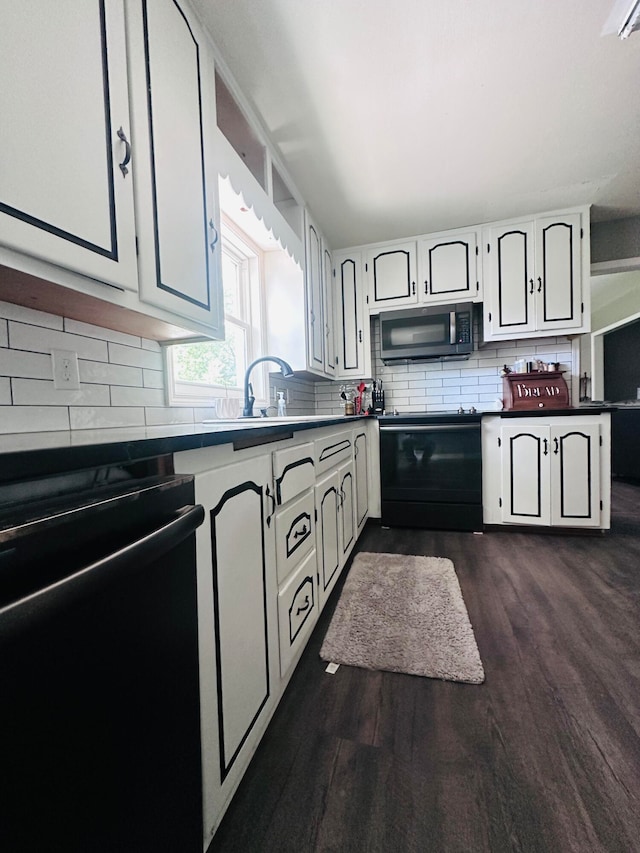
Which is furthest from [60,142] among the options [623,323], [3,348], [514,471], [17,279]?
[623,323]

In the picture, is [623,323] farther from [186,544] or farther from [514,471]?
[186,544]

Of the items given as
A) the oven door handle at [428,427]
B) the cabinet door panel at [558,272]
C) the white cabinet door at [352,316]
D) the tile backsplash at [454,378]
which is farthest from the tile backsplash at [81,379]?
the cabinet door panel at [558,272]

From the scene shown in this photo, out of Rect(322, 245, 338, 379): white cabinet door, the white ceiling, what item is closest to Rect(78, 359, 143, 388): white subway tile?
the white ceiling

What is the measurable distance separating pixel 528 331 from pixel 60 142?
2.97m

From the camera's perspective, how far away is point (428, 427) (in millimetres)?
2689

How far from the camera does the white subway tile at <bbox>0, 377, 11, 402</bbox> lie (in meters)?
0.90

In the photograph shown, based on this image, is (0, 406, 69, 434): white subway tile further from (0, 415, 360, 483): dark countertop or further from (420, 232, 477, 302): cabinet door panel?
(420, 232, 477, 302): cabinet door panel

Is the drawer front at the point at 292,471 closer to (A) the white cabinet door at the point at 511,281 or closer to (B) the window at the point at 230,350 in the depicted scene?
(B) the window at the point at 230,350

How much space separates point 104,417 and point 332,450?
96 cm

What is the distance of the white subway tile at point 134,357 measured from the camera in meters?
1.23

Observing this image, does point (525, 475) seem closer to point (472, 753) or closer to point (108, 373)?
point (472, 753)

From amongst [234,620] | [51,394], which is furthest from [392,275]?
[234,620]

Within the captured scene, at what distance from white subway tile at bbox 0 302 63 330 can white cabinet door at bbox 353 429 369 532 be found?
1.64 meters

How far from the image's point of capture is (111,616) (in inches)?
15.9
